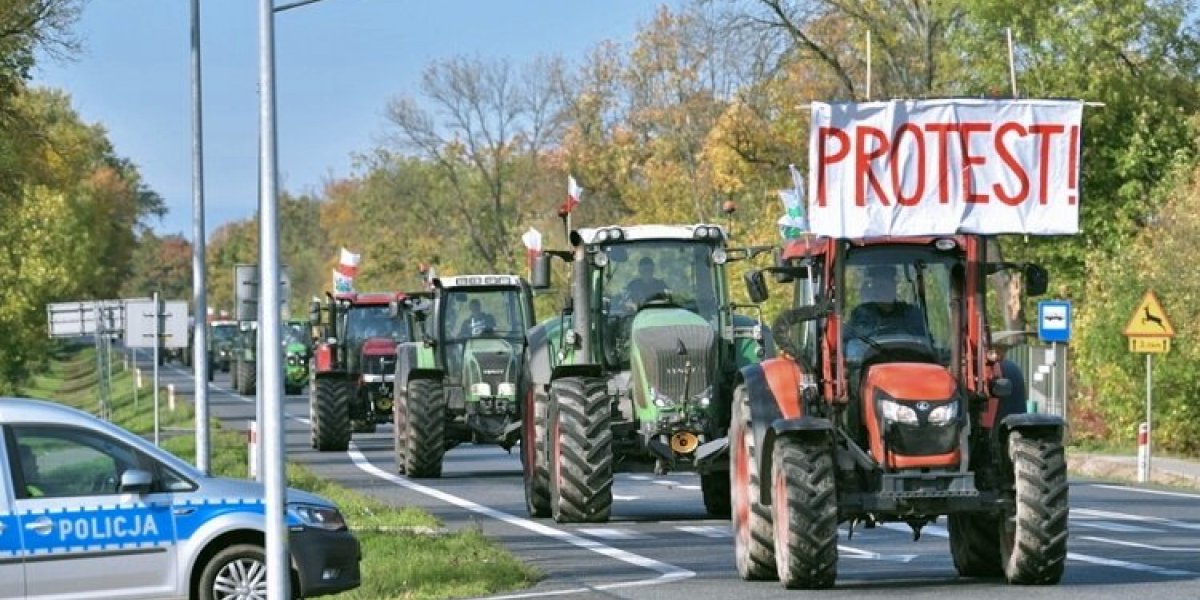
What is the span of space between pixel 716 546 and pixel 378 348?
23.5m

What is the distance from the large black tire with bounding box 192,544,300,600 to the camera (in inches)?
660

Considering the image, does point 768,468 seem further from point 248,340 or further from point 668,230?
point 248,340

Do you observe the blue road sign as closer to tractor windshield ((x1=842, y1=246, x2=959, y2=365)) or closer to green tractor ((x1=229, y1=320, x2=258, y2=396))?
tractor windshield ((x1=842, y1=246, x2=959, y2=365))

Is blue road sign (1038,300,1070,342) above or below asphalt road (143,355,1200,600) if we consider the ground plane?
above

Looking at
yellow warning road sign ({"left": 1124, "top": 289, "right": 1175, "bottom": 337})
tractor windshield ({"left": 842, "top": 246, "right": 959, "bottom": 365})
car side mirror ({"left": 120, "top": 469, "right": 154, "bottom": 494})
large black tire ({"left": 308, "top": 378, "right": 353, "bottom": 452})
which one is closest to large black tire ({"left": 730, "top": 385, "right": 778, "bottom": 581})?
tractor windshield ({"left": 842, "top": 246, "right": 959, "bottom": 365})

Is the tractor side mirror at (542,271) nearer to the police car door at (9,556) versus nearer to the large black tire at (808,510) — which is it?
the large black tire at (808,510)

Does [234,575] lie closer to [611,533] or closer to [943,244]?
[943,244]

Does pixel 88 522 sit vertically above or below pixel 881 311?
below

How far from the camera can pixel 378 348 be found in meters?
46.1

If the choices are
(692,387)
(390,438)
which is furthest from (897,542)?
(390,438)

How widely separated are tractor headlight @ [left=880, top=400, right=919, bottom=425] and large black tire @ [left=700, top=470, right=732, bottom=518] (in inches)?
338

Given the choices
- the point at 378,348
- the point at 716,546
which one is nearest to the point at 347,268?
the point at 378,348

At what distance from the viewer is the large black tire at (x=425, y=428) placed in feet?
114

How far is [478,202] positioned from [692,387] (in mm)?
85516
